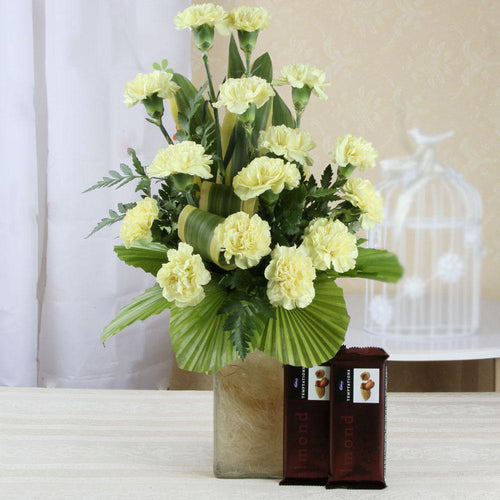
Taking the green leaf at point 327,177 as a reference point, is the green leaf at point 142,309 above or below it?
below

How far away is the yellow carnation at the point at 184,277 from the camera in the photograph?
2.65ft

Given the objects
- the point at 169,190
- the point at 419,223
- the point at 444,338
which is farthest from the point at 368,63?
Answer: the point at 169,190

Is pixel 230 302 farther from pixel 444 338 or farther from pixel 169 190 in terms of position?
pixel 444 338

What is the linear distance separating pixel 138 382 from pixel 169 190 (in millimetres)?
1337

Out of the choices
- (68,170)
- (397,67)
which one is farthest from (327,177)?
(397,67)

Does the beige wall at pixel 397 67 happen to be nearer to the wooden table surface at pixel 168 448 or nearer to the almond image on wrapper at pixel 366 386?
the wooden table surface at pixel 168 448

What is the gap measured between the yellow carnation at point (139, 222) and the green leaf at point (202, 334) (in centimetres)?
10

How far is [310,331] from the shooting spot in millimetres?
863

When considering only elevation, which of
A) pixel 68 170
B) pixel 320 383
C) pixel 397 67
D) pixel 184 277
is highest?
pixel 397 67

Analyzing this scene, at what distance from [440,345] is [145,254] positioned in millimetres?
1130

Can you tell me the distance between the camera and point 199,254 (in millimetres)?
847

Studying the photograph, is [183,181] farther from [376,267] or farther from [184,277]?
[376,267]

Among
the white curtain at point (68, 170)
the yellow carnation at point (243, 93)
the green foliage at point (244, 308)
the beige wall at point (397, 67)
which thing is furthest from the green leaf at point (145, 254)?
the beige wall at point (397, 67)

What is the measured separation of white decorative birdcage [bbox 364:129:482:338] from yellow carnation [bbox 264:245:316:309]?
127 cm
